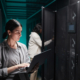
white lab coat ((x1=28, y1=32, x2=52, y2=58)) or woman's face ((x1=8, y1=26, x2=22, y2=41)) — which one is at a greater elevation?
woman's face ((x1=8, y1=26, x2=22, y2=41))

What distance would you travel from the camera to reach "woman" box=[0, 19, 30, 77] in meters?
1.51

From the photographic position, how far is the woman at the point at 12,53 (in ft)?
4.95

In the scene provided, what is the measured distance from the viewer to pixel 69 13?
2.37 m

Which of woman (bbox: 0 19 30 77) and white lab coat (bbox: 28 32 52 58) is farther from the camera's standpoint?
white lab coat (bbox: 28 32 52 58)

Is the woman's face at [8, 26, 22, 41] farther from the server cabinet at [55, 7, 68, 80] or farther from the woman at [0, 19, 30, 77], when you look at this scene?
the server cabinet at [55, 7, 68, 80]

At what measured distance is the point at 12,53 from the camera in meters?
1.62

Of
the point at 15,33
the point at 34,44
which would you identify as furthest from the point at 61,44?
the point at 15,33

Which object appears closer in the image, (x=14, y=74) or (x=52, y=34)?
(x=14, y=74)

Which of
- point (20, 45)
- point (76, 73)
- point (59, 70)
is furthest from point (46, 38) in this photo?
point (20, 45)

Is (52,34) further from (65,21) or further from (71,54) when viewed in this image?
(71,54)

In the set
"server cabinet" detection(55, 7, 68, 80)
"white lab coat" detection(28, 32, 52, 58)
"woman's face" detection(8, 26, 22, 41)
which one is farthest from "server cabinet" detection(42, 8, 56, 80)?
"woman's face" detection(8, 26, 22, 41)

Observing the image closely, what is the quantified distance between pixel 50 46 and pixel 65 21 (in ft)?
2.47

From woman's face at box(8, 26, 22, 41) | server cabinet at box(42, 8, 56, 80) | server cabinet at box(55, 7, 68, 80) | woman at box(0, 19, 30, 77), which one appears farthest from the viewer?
server cabinet at box(42, 8, 56, 80)

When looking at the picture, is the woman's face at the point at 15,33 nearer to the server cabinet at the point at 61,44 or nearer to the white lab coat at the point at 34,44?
the server cabinet at the point at 61,44
